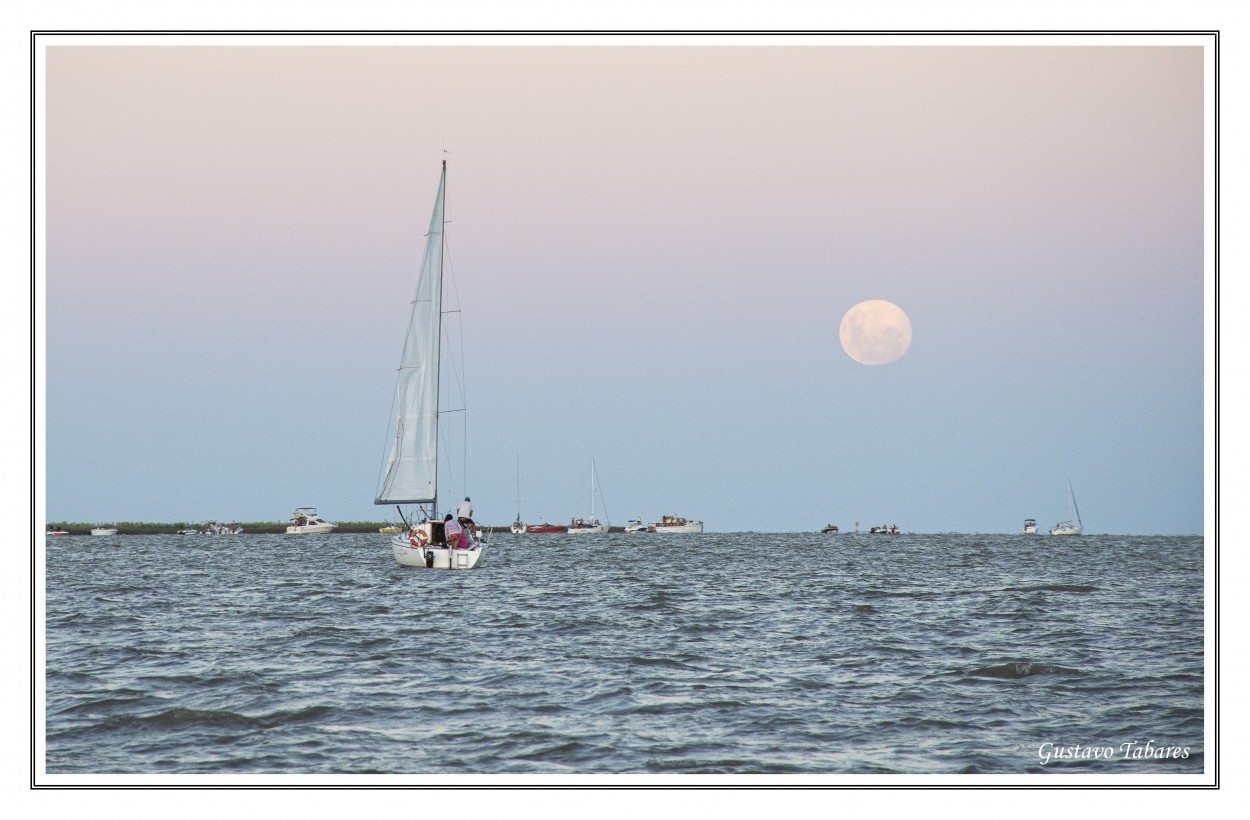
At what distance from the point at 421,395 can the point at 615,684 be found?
1391 inches

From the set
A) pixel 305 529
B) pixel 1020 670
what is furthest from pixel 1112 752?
pixel 305 529

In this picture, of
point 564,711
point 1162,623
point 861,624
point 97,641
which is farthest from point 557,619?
point 1162,623

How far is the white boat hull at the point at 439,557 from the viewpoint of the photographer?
4738 centimetres

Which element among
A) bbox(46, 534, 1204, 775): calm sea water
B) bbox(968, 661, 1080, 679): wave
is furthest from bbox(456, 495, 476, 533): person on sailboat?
bbox(968, 661, 1080, 679): wave

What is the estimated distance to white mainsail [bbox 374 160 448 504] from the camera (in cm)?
5059

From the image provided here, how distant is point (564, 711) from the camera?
16359 millimetres

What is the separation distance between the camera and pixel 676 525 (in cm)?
18362

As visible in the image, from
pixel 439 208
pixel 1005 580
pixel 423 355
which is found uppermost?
pixel 439 208

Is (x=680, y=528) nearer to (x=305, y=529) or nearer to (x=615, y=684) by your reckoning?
(x=305, y=529)

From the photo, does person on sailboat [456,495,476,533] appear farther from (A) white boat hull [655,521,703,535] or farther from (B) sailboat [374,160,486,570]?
(A) white boat hull [655,521,703,535]

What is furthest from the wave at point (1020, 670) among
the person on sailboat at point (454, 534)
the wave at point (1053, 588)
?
the person on sailboat at point (454, 534)
